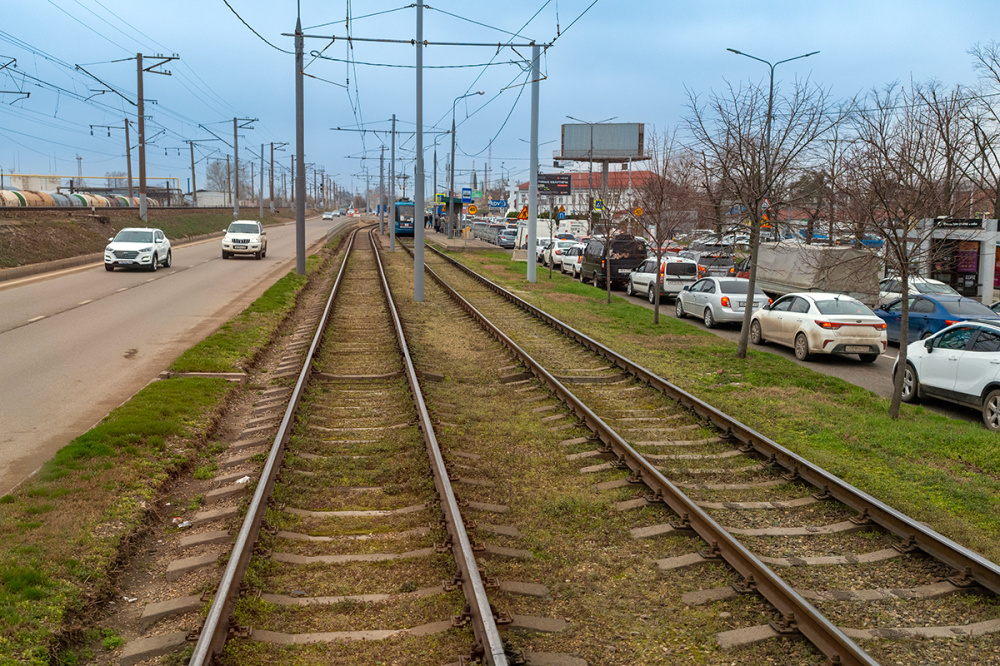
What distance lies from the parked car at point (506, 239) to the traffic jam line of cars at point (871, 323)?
33070mm

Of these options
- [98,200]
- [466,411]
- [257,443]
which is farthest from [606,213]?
[98,200]

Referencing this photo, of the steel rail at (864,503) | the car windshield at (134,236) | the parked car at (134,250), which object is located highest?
the car windshield at (134,236)

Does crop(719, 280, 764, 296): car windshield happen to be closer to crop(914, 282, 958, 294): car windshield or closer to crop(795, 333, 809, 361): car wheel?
crop(914, 282, 958, 294): car windshield

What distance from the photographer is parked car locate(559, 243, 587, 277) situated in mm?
40625

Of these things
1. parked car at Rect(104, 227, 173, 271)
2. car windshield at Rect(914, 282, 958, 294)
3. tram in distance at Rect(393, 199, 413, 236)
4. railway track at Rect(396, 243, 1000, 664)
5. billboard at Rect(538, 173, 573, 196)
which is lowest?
railway track at Rect(396, 243, 1000, 664)

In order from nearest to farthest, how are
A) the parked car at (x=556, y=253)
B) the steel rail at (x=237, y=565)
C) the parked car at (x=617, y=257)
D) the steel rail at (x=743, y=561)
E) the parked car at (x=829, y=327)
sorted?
1. the steel rail at (x=237, y=565)
2. the steel rail at (x=743, y=561)
3. the parked car at (x=829, y=327)
4. the parked car at (x=617, y=257)
5. the parked car at (x=556, y=253)

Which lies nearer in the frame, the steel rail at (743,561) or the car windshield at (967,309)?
the steel rail at (743,561)

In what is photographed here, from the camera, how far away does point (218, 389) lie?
1184 cm

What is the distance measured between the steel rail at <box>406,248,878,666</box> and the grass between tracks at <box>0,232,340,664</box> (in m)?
4.14

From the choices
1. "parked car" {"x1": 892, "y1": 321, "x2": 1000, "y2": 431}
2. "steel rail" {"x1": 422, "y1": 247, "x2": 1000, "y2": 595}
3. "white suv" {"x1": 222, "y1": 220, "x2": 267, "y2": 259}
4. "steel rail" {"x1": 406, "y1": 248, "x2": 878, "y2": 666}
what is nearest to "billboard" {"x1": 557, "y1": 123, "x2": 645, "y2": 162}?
"white suv" {"x1": 222, "y1": 220, "x2": 267, "y2": 259}

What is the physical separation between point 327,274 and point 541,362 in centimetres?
2239

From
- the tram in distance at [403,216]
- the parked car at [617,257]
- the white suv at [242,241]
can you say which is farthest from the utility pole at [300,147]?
the tram in distance at [403,216]

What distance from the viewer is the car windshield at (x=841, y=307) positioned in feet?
57.6

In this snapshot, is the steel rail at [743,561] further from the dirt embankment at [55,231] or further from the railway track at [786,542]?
the dirt embankment at [55,231]
